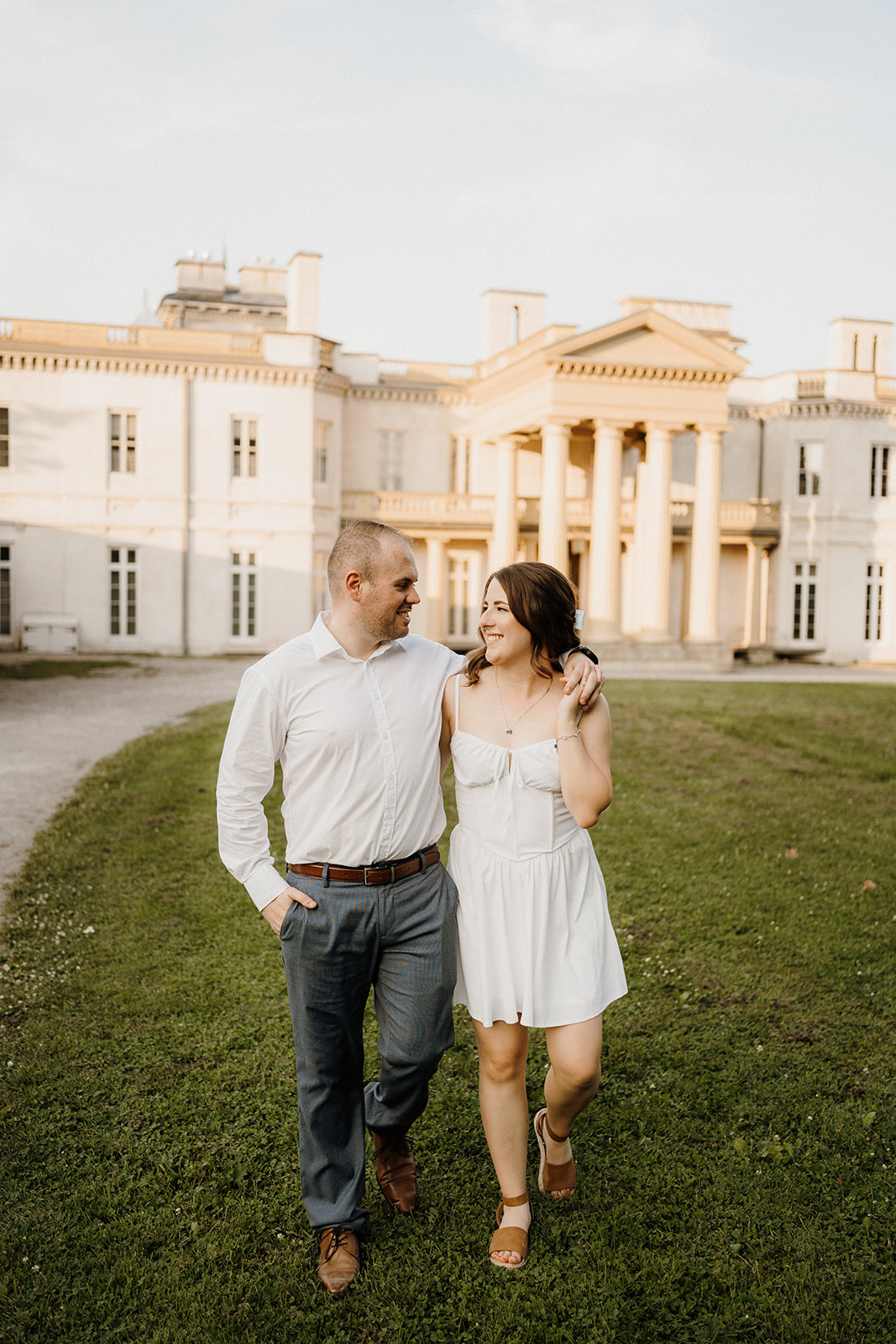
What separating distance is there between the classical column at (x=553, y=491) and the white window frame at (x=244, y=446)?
26.7 feet

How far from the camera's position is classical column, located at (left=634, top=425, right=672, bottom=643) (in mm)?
28766

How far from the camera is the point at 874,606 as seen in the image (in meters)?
34.7

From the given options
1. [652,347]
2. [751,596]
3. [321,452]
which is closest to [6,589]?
[321,452]

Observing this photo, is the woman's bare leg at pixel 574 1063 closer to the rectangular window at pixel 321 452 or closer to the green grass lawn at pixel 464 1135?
the green grass lawn at pixel 464 1135

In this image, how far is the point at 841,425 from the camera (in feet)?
111

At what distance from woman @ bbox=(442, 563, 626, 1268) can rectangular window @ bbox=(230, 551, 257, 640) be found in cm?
2730

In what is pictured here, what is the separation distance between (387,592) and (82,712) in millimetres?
14029

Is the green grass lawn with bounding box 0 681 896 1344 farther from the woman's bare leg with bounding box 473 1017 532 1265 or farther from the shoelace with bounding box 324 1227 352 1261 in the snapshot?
the woman's bare leg with bounding box 473 1017 532 1265

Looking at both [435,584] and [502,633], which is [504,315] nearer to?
[435,584]

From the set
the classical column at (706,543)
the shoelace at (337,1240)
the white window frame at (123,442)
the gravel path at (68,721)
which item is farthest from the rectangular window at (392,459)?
the shoelace at (337,1240)

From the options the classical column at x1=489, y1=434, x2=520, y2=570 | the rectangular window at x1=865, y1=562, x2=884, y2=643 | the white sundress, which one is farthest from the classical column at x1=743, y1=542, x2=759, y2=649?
the white sundress

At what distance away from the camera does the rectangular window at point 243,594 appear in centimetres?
3022

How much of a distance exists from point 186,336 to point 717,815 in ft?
79.4

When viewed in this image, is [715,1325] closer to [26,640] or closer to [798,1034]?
[798,1034]
